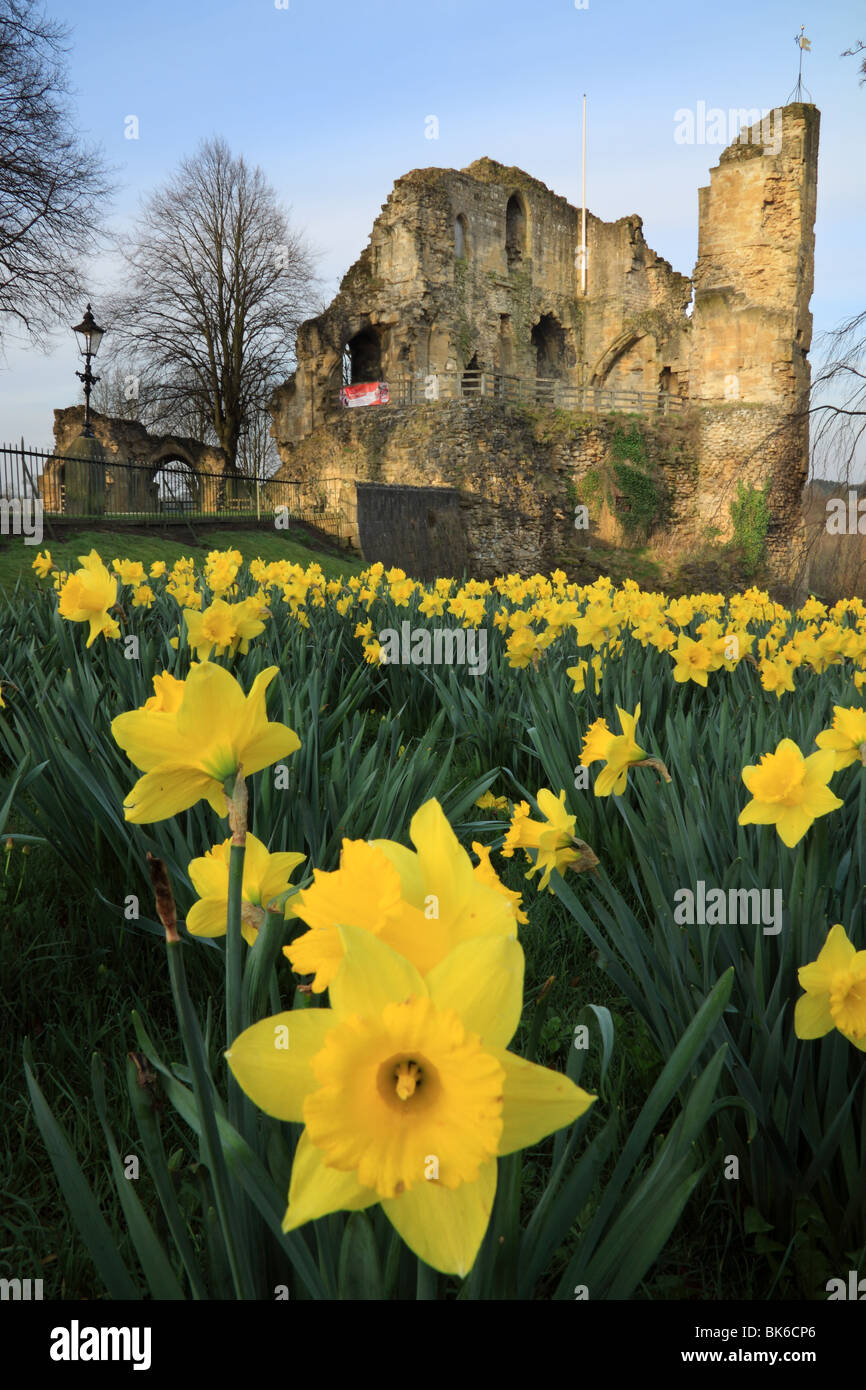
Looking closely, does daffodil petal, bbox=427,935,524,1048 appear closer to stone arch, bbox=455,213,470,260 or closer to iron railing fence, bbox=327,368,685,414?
iron railing fence, bbox=327,368,685,414

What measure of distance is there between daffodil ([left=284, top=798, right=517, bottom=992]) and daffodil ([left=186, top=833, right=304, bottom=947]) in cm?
22

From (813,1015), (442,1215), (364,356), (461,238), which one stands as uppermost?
(461,238)

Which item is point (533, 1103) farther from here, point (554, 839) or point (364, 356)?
point (364, 356)

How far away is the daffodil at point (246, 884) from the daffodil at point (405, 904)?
8.5 inches

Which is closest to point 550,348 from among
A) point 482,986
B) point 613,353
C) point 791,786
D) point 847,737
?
point 613,353

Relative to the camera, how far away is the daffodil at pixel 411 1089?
16.0 inches

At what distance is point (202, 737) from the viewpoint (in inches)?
26.1

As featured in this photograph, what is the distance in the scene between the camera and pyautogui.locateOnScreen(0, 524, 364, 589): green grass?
9898mm

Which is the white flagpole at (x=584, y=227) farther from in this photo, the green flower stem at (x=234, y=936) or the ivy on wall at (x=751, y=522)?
the green flower stem at (x=234, y=936)

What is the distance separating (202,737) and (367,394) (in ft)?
73.1

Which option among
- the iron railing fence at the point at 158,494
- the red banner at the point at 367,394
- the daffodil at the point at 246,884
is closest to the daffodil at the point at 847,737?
the daffodil at the point at 246,884

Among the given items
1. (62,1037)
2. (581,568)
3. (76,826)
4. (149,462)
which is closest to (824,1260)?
(62,1037)

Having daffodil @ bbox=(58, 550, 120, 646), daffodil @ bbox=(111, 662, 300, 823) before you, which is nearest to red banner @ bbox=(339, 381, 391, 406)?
daffodil @ bbox=(58, 550, 120, 646)
